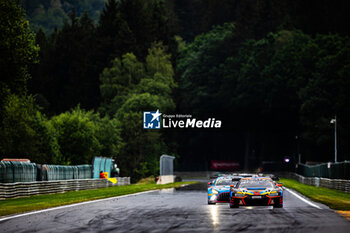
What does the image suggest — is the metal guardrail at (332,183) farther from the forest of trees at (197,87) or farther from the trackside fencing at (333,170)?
the forest of trees at (197,87)

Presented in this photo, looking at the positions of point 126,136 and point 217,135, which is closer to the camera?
point 126,136

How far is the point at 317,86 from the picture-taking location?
91750 mm

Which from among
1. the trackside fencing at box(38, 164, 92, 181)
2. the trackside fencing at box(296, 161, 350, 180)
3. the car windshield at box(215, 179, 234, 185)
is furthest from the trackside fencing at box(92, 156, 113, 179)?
the car windshield at box(215, 179, 234, 185)

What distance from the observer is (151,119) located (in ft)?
325

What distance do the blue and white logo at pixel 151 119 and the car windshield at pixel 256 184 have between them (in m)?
70.3

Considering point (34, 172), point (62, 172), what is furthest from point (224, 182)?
point (62, 172)

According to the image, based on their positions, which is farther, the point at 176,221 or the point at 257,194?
the point at 257,194

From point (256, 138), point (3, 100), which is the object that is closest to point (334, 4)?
point (256, 138)

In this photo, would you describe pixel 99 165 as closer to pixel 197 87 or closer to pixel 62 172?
pixel 62 172

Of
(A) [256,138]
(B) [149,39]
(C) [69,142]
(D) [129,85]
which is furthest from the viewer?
(B) [149,39]

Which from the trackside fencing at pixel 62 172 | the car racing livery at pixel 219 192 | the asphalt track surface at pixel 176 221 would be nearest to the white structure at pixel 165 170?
the trackside fencing at pixel 62 172

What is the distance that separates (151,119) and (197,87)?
23.6 meters

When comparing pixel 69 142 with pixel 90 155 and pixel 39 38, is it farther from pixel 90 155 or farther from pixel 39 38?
pixel 39 38

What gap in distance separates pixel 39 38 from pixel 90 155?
220 feet
